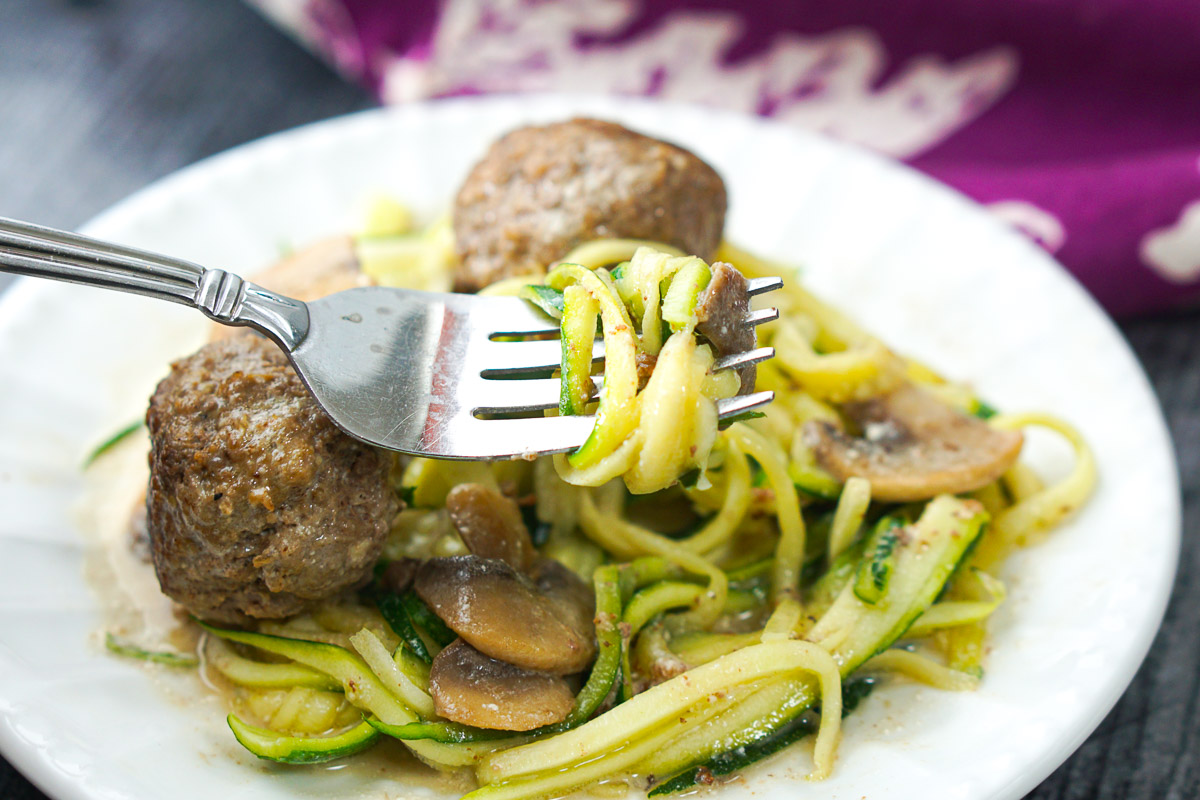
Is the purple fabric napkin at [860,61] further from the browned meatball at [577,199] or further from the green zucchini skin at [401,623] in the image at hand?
the green zucchini skin at [401,623]

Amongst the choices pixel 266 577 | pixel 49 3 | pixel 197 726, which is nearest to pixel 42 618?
pixel 197 726

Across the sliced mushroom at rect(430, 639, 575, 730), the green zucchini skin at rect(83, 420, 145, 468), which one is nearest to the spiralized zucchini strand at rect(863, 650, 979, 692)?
the sliced mushroom at rect(430, 639, 575, 730)

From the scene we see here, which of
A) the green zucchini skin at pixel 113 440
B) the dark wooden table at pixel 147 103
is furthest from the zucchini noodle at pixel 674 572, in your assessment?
the dark wooden table at pixel 147 103

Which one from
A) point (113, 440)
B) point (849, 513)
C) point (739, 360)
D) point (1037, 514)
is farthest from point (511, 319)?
point (1037, 514)

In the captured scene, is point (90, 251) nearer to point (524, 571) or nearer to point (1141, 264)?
point (524, 571)

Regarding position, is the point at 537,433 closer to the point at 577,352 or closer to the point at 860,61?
the point at 577,352
